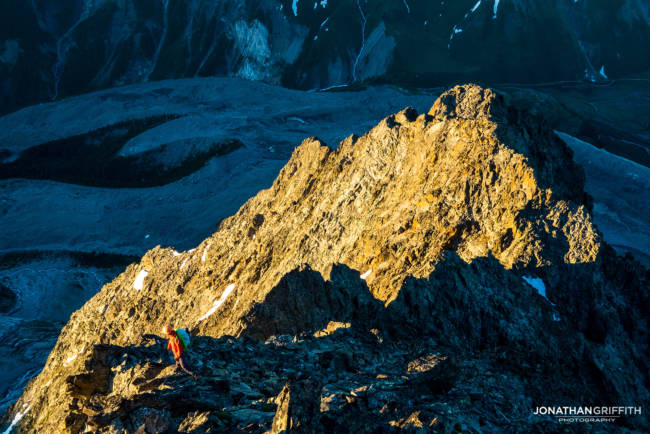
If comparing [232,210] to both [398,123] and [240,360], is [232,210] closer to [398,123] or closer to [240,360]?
[398,123]

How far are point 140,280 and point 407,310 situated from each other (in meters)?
33.6

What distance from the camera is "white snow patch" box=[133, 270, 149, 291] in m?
52.1

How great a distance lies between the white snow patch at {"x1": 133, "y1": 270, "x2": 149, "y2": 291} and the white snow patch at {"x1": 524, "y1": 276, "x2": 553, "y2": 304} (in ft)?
113

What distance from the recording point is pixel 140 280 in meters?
53.1

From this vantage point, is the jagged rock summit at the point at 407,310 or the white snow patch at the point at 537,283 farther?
the white snow patch at the point at 537,283

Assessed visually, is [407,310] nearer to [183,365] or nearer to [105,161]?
[183,365]

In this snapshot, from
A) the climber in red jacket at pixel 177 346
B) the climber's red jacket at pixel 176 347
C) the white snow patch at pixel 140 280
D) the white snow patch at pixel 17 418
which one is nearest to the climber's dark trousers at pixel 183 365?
the climber in red jacket at pixel 177 346

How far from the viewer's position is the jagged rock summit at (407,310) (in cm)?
1752

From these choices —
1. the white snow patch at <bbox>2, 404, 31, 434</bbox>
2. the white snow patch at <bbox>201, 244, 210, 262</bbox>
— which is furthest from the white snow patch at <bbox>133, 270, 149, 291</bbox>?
the white snow patch at <bbox>2, 404, 31, 434</bbox>

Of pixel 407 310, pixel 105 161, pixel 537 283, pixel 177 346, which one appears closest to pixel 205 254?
pixel 407 310

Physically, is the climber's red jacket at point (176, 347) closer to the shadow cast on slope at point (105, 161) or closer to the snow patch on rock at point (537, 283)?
the snow patch on rock at point (537, 283)

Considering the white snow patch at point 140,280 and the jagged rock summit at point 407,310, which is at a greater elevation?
the jagged rock summit at point 407,310

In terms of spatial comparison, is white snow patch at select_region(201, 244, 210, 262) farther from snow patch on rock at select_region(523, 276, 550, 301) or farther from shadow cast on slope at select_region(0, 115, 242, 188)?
shadow cast on slope at select_region(0, 115, 242, 188)

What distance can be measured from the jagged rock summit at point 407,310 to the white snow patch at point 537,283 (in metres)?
0.17
